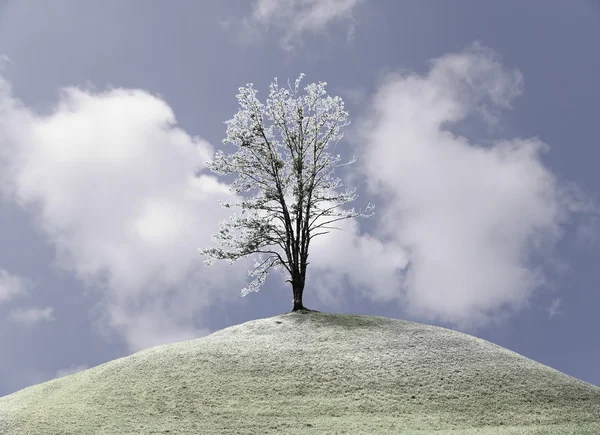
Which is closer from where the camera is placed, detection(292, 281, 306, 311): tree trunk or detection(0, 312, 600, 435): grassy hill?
detection(0, 312, 600, 435): grassy hill

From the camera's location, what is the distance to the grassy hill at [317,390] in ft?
42.5

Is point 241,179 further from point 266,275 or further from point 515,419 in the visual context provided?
point 515,419

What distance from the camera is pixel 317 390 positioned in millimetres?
14602

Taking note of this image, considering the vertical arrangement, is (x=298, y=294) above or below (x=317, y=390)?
above

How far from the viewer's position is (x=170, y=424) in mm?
12758

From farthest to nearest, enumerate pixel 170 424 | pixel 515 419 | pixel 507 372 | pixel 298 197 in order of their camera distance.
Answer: pixel 298 197
pixel 507 372
pixel 515 419
pixel 170 424

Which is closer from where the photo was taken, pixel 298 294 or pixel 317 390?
pixel 317 390

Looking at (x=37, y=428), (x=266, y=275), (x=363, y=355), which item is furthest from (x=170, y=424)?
(x=266, y=275)

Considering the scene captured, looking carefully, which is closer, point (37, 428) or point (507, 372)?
point (37, 428)

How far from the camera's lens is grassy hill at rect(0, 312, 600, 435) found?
12969 millimetres

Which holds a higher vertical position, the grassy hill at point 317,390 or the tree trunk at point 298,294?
the tree trunk at point 298,294

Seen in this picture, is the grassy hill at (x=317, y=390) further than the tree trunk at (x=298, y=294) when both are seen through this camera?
No

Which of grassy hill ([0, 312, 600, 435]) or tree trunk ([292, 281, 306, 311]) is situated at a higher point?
tree trunk ([292, 281, 306, 311])

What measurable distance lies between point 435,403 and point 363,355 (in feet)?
9.12
